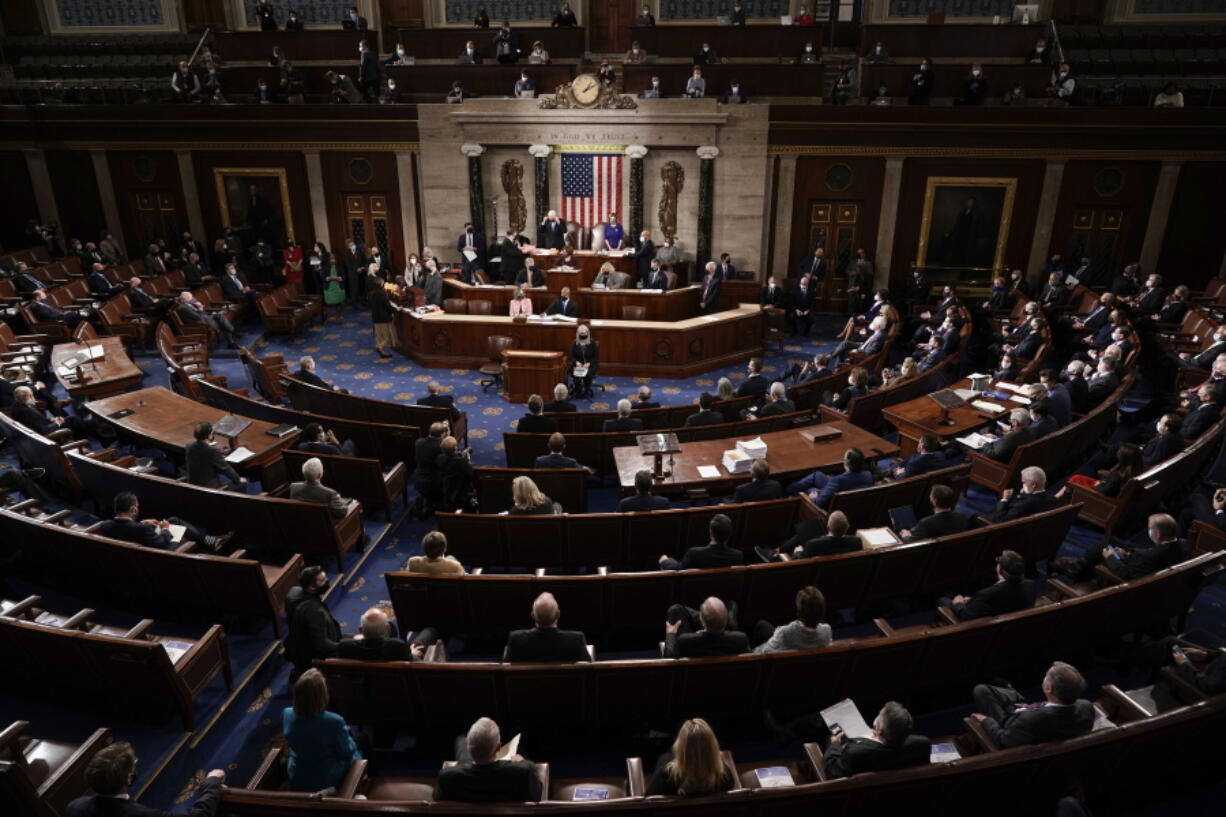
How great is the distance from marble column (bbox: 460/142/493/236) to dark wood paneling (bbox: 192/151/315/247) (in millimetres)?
3676

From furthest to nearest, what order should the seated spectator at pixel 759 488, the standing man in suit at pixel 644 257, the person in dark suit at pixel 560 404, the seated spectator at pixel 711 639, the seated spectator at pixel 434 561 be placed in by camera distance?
the standing man in suit at pixel 644 257
the person in dark suit at pixel 560 404
the seated spectator at pixel 759 488
the seated spectator at pixel 434 561
the seated spectator at pixel 711 639

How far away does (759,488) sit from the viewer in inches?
269

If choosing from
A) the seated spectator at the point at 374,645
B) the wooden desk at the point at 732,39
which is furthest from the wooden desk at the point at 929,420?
the wooden desk at the point at 732,39

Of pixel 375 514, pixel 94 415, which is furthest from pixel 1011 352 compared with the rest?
pixel 94 415

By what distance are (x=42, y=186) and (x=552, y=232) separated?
1155 centimetres

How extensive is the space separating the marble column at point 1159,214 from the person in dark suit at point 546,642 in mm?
15274

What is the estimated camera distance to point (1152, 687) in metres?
4.80

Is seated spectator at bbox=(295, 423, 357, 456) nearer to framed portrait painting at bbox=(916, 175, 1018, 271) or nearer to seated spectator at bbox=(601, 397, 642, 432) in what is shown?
seated spectator at bbox=(601, 397, 642, 432)

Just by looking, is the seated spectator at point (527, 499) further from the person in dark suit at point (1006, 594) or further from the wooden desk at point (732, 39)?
the wooden desk at point (732, 39)

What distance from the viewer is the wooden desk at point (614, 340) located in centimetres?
1274

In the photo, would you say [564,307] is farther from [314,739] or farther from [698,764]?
[698,764]

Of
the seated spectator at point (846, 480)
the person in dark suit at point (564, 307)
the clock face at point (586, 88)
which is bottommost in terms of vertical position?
the seated spectator at point (846, 480)

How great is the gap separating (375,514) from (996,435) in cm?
659

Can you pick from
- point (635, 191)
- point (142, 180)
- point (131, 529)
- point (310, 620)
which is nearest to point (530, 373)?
point (131, 529)
